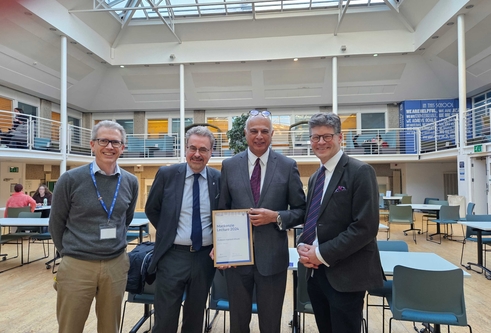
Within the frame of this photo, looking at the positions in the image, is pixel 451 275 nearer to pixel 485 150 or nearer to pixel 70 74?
pixel 485 150

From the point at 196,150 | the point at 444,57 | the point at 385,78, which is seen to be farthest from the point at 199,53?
the point at 196,150

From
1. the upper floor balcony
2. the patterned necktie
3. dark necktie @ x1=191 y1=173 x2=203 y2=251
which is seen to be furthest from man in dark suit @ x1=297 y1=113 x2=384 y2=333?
the upper floor balcony

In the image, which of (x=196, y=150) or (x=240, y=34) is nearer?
(x=196, y=150)

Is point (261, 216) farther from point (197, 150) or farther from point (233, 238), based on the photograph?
point (197, 150)

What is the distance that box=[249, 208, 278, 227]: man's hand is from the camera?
1667 mm

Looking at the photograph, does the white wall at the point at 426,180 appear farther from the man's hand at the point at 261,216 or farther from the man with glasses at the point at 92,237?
the man with glasses at the point at 92,237

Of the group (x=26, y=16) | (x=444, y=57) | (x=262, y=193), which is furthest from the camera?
(x=444, y=57)

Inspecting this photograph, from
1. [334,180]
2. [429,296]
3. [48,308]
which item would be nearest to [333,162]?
[334,180]

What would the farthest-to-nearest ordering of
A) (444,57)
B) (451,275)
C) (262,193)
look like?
(444,57)
(451,275)
(262,193)

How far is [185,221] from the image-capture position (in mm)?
1973

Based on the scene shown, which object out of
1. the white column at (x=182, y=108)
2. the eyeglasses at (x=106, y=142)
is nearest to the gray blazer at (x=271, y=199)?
the eyeglasses at (x=106, y=142)

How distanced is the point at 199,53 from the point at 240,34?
1890 mm

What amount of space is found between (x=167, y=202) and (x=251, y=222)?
650mm

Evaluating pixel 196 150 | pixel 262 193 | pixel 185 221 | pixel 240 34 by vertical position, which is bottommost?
pixel 185 221
